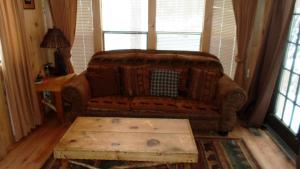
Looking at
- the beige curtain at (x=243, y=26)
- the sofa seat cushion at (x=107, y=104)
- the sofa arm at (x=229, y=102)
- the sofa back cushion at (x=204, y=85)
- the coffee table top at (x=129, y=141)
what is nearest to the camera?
the coffee table top at (x=129, y=141)

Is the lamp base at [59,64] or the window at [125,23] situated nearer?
the lamp base at [59,64]

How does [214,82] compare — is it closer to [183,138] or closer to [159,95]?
[159,95]

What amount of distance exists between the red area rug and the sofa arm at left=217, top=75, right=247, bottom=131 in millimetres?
209

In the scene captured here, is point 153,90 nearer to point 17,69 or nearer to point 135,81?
point 135,81

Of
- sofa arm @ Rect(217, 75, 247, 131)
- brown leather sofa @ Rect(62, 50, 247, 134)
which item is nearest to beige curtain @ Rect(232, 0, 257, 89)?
brown leather sofa @ Rect(62, 50, 247, 134)

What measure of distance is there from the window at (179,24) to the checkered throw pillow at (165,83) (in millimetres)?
744

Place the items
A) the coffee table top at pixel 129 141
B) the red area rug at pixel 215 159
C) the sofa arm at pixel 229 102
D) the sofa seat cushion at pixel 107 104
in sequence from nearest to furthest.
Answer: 1. the coffee table top at pixel 129 141
2. the red area rug at pixel 215 159
3. the sofa arm at pixel 229 102
4. the sofa seat cushion at pixel 107 104

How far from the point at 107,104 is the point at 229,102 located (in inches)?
56.8

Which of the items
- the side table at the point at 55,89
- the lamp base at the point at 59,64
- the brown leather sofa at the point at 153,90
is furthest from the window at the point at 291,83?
the lamp base at the point at 59,64

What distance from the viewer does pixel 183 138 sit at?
2086mm

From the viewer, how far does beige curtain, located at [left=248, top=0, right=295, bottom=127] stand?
2.82 metres

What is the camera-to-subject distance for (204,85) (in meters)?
3.07

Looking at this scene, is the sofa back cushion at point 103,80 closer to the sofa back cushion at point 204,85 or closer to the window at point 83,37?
the window at point 83,37

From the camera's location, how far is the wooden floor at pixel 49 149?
2.47 metres
